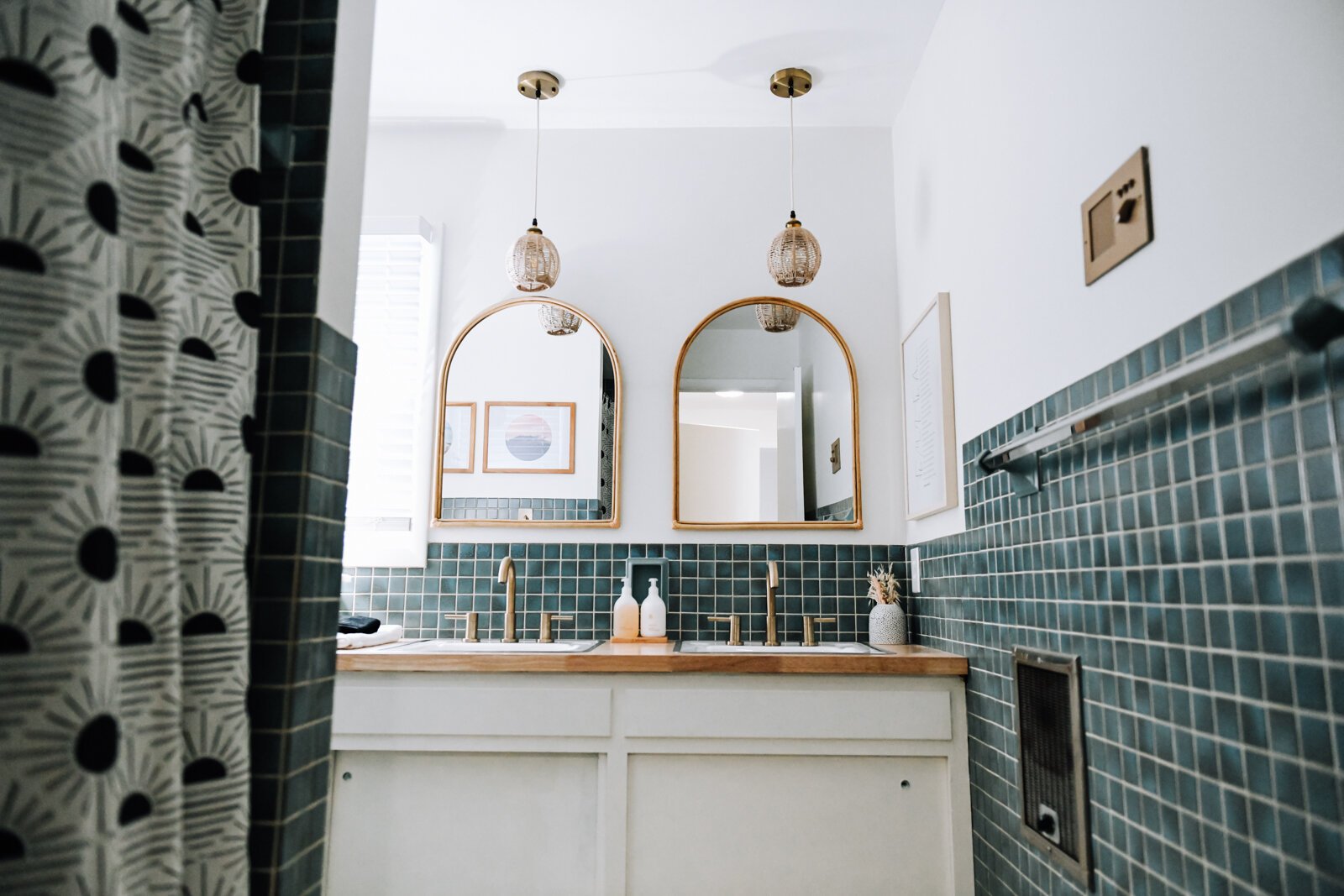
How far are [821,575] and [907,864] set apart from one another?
90 cm

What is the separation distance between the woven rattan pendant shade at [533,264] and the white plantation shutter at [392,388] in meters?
0.38

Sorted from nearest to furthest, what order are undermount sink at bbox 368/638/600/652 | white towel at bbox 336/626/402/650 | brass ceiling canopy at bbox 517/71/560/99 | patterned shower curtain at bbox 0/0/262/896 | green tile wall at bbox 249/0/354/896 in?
patterned shower curtain at bbox 0/0/262/896
green tile wall at bbox 249/0/354/896
undermount sink at bbox 368/638/600/652
white towel at bbox 336/626/402/650
brass ceiling canopy at bbox 517/71/560/99

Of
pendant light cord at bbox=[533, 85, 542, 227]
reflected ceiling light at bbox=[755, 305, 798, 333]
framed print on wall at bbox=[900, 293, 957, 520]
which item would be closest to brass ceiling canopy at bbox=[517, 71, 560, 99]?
pendant light cord at bbox=[533, 85, 542, 227]

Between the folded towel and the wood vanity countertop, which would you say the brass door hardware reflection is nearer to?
the wood vanity countertop

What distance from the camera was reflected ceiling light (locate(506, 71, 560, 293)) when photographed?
2.75m

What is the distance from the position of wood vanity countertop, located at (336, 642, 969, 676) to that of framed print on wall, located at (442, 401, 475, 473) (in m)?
0.81

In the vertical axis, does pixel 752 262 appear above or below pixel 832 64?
below

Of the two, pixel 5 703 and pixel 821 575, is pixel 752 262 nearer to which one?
pixel 821 575

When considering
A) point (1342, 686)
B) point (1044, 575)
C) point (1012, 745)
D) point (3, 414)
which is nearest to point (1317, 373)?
point (1342, 686)

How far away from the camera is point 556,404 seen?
289cm

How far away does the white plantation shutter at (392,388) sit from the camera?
Result: 287 cm

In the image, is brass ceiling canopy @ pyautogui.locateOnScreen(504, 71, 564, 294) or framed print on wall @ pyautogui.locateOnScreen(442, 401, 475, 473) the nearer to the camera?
brass ceiling canopy @ pyautogui.locateOnScreen(504, 71, 564, 294)

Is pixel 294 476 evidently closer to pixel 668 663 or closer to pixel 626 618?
pixel 668 663

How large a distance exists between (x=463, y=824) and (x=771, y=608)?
1.08m
